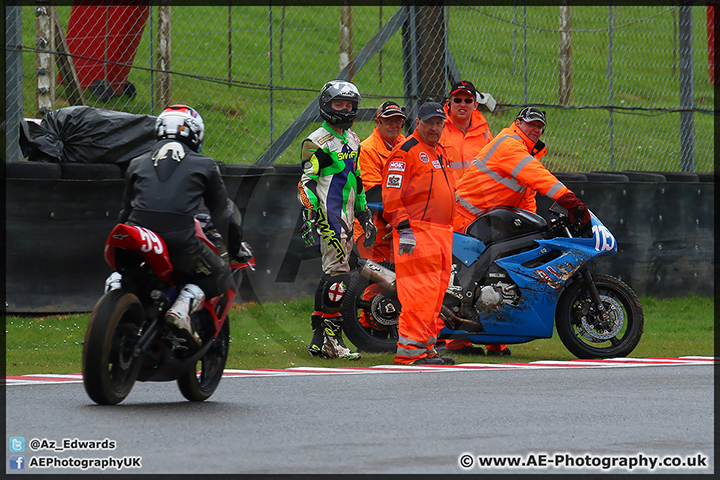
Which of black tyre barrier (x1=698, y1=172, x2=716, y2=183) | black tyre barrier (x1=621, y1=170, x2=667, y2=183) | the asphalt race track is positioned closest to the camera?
the asphalt race track

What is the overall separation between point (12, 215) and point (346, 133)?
121 inches

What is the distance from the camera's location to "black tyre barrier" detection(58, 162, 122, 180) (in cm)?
1006

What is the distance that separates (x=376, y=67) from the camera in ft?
43.8

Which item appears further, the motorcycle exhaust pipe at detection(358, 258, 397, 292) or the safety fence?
the safety fence

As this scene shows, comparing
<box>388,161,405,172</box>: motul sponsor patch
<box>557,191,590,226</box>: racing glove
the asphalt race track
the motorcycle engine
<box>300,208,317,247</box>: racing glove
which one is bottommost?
the asphalt race track

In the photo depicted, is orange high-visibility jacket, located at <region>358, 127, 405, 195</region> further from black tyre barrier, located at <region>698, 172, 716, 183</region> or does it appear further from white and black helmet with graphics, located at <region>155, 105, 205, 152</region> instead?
black tyre barrier, located at <region>698, 172, 716, 183</region>

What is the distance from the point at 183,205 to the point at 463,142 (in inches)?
191

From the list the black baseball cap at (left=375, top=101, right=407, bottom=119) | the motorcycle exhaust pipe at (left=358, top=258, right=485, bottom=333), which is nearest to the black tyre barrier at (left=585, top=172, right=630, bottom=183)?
the black baseball cap at (left=375, top=101, right=407, bottom=119)

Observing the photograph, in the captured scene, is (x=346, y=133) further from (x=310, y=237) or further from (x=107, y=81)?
(x=107, y=81)

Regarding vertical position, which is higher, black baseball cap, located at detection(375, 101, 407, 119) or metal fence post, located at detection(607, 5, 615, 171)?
metal fence post, located at detection(607, 5, 615, 171)

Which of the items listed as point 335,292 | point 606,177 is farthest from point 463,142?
point 606,177

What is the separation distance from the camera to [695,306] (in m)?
13.0

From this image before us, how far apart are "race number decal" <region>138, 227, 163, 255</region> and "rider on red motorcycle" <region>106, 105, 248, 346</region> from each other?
150 mm

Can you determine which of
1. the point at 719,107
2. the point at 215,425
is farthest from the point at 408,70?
the point at 215,425
